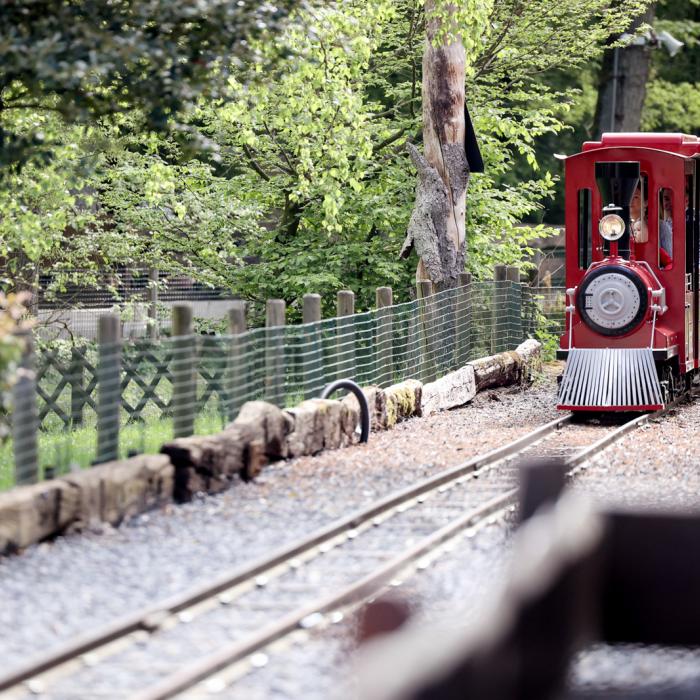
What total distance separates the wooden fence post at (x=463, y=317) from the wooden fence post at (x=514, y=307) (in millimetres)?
1397

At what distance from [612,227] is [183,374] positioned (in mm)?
6245

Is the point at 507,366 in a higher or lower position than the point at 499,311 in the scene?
lower

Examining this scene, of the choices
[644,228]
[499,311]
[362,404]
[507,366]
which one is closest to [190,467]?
[362,404]

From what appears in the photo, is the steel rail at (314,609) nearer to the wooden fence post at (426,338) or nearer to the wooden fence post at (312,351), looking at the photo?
the wooden fence post at (312,351)

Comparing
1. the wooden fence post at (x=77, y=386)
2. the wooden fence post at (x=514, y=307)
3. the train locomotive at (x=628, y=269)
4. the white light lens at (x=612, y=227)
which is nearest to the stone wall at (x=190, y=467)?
the wooden fence post at (x=77, y=386)

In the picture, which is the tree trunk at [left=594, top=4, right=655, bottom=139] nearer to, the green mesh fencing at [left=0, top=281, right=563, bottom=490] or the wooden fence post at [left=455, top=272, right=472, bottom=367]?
the green mesh fencing at [left=0, top=281, right=563, bottom=490]

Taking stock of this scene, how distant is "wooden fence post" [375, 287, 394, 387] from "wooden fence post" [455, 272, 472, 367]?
2.86 meters

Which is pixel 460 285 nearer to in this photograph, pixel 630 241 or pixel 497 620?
pixel 630 241

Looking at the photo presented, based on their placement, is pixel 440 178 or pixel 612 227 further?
pixel 440 178

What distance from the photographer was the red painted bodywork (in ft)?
50.6

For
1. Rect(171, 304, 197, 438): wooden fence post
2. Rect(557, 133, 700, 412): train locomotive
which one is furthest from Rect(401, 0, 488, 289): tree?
Rect(171, 304, 197, 438): wooden fence post

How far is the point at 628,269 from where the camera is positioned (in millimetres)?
15133

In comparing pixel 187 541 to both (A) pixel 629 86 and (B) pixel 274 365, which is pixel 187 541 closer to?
(B) pixel 274 365

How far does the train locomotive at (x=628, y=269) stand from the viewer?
600 inches
